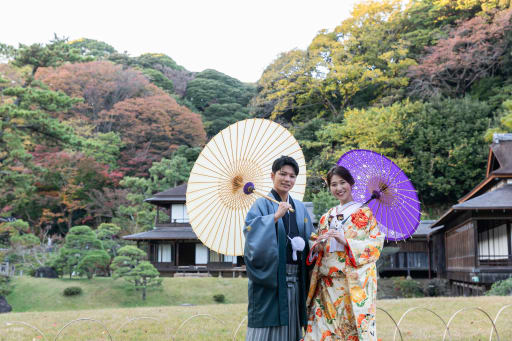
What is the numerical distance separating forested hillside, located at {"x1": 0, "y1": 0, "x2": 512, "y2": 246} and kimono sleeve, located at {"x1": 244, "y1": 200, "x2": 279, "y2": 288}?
16.8 meters

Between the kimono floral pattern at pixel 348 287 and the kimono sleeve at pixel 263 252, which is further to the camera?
the kimono floral pattern at pixel 348 287

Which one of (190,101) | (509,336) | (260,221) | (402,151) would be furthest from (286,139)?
(190,101)

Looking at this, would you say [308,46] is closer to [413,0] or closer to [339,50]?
[339,50]

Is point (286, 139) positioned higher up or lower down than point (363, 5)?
lower down

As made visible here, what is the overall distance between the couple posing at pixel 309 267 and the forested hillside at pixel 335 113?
53.8 feet

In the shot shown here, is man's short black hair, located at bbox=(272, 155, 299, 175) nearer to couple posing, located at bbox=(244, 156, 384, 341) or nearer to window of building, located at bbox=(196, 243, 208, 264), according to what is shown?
couple posing, located at bbox=(244, 156, 384, 341)

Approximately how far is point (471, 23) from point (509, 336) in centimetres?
2634

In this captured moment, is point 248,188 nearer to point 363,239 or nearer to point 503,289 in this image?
point 363,239

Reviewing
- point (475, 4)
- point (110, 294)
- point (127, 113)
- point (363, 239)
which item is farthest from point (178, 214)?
point (363, 239)

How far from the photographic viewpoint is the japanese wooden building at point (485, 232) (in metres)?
16.3

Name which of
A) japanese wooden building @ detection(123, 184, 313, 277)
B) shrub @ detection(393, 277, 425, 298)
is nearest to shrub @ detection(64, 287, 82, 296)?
japanese wooden building @ detection(123, 184, 313, 277)

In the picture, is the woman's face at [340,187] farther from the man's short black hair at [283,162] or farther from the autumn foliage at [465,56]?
the autumn foliage at [465,56]

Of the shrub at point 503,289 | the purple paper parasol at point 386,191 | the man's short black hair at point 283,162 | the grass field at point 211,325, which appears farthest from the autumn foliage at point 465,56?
the man's short black hair at point 283,162

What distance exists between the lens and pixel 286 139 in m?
4.82
